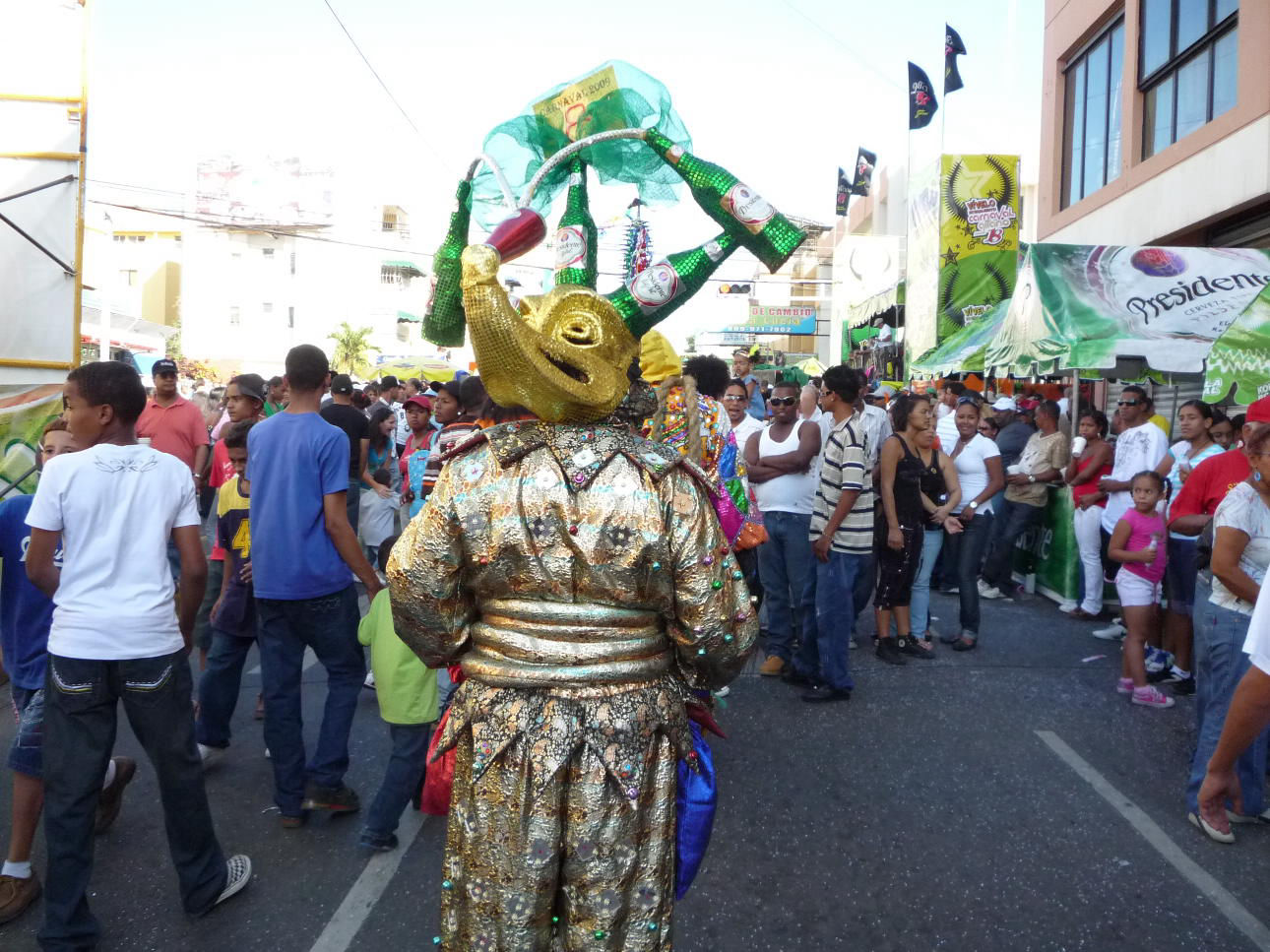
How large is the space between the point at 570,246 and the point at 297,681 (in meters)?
2.38

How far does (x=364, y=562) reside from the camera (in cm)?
378

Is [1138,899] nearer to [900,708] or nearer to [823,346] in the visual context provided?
[900,708]

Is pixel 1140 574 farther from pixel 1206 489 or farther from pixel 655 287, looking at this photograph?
pixel 655 287

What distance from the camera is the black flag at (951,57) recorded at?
20.5 meters

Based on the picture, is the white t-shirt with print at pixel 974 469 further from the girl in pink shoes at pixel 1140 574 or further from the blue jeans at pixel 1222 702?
the blue jeans at pixel 1222 702

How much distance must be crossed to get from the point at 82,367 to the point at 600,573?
80.8 inches

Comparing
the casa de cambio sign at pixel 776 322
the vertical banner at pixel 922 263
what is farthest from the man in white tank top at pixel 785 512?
the casa de cambio sign at pixel 776 322

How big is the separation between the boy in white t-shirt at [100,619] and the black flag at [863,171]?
1522 inches

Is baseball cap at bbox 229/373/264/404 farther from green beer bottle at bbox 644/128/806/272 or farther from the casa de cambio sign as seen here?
the casa de cambio sign

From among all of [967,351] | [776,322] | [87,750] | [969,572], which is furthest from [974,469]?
[776,322]

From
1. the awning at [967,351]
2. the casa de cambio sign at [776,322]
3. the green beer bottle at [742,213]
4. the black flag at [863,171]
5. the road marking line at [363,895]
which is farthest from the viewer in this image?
the casa de cambio sign at [776,322]

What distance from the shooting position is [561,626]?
1928mm

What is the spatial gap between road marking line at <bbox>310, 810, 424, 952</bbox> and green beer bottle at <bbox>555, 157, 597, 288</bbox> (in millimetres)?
2273

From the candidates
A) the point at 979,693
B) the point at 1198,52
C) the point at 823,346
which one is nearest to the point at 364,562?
the point at 979,693
